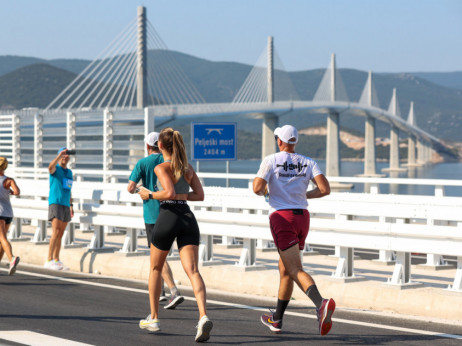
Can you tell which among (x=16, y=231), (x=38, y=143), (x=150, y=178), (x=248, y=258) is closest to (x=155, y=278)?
(x=150, y=178)

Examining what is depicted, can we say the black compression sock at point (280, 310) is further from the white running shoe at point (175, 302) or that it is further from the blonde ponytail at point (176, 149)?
the white running shoe at point (175, 302)

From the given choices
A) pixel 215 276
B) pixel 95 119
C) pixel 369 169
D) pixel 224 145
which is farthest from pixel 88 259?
pixel 369 169

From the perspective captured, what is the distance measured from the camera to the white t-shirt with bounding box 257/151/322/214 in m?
7.57

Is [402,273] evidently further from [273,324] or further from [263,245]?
[263,245]

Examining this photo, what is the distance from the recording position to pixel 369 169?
13450 centimetres

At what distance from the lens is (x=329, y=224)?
32.2 feet

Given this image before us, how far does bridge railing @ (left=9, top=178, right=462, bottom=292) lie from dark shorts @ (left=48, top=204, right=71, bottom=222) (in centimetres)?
35

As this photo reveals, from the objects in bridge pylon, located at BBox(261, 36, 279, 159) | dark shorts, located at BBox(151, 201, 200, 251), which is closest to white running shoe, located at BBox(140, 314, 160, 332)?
dark shorts, located at BBox(151, 201, 200, 251)

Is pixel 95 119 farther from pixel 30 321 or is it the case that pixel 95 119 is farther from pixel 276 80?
→ pixel 276 80

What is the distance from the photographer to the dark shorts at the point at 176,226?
7574 millimetres

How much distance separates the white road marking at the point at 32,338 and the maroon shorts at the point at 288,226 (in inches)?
68.9

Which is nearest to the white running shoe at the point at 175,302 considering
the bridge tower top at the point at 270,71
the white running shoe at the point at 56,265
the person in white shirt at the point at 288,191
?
the person in white shirt at the point at 288,191

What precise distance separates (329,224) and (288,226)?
7.67 ft

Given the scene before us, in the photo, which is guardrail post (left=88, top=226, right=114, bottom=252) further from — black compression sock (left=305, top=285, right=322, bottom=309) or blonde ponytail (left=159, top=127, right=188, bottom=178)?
black compression sock (left=305, top=285, right=322, bottom=309)
